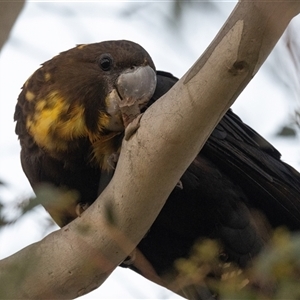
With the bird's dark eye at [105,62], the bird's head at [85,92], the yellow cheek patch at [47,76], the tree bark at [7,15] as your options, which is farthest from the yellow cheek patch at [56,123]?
the tree bark at [7,15]

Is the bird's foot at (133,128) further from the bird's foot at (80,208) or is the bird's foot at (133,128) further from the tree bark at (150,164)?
the bird's foot at (80,208)

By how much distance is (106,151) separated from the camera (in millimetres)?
2881

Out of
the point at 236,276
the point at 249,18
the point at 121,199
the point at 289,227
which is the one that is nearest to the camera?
the point at 249,18

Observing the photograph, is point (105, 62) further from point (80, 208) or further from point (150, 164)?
point (150, 164)

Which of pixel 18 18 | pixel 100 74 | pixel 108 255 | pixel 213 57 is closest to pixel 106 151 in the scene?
pixel 100 74

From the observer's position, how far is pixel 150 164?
7.16 ft

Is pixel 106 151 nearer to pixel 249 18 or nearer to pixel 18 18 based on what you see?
pixel 18 18

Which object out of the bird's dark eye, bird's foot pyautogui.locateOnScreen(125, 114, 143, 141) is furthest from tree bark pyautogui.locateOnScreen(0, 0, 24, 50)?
the bird's dark eye

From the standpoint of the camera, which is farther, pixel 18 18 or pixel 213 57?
pixel 18 18

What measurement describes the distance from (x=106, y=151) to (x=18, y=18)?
80cm

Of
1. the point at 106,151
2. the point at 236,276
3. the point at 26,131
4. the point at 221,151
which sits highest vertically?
the point at 26,131

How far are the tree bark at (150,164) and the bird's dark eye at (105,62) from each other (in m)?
0.89

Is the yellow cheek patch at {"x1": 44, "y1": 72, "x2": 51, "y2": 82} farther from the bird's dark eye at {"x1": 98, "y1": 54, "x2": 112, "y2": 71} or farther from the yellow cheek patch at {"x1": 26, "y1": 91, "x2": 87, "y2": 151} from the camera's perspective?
the bird's dark eye at {"x1": 98, "y1": 54, "x2": 112, "y2": 71}

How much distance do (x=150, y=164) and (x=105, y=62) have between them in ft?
3.44
